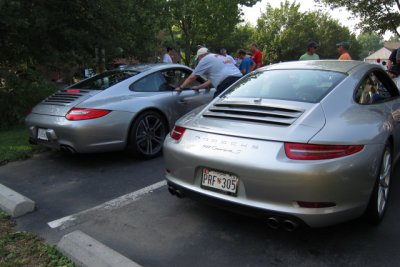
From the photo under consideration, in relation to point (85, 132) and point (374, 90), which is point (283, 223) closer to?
point (374, 90)

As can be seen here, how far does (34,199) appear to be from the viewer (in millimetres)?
4094

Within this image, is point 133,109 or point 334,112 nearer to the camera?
point 334,112

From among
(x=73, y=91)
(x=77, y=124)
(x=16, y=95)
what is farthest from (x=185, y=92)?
(x=16, y=95)

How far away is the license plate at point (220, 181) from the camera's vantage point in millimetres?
2822

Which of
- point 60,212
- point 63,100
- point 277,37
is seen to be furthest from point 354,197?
point 277,37

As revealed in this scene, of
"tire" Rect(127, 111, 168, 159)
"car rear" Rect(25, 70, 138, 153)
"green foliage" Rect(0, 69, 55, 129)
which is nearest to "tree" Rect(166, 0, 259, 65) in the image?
"green foliage" Rect(0, 69, 55, 129)

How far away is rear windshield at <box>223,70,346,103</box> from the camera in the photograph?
130 inches

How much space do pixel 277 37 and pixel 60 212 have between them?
166 feet

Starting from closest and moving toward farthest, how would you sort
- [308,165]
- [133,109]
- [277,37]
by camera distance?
[308,165] → [133,109] → [277,37]

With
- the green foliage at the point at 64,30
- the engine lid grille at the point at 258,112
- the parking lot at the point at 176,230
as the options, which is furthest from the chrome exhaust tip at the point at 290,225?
the green foliage at the point at 64,30

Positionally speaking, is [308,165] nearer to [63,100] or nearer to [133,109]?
[133,109]

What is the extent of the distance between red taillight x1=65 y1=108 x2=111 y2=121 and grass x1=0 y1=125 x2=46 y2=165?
151 centimetres

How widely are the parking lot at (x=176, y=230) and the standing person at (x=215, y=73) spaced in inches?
77.9

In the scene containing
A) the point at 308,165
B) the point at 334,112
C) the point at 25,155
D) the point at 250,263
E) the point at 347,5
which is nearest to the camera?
the point at 308,165
